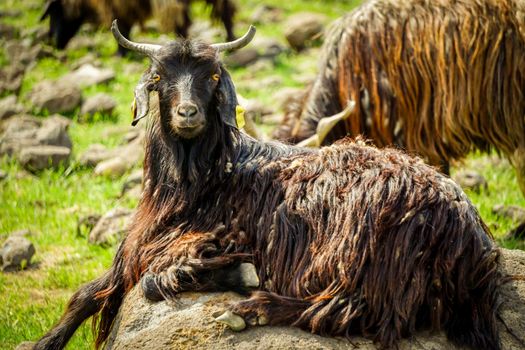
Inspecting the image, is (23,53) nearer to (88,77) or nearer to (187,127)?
(88,77)

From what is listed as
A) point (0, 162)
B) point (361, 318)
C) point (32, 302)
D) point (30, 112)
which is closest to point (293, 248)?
point (361, 318)

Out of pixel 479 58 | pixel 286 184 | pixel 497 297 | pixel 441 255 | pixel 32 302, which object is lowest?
pixel 32 302

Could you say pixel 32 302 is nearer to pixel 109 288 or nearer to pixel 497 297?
pixel 109 288

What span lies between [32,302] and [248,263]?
8.01 feet

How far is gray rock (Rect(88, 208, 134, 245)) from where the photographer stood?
7145 mm

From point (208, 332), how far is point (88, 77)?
8409 millimetres

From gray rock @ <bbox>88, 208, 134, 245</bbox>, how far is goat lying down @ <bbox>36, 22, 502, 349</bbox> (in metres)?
2.23

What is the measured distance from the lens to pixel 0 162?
896 cm

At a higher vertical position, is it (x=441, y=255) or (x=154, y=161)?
(x=154, y=161)

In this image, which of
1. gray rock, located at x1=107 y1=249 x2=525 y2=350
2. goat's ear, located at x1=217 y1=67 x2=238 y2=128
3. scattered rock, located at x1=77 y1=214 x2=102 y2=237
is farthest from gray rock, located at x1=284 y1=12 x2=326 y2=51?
gray rock, located at x1=107 y1=249 x2=525 y2=350

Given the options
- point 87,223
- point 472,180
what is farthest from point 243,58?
point 87,223

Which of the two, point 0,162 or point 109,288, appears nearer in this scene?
point 109,288

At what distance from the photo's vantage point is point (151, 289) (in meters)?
4.38

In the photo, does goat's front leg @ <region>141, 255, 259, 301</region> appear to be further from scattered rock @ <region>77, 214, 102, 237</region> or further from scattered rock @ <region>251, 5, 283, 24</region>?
scattered rock @ <region>251, 5, 283, 24</region>
